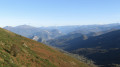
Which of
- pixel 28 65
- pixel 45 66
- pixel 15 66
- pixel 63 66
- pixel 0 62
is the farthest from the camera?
pixel 63 66

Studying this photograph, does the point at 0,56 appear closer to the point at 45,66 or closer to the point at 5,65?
the point at 5,65

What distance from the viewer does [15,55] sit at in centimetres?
2748

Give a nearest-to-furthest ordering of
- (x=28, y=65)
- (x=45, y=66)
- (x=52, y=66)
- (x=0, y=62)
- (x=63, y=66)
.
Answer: (x=0, y=62) → (x=28, y=65) → (x=45, y=66) → (x=52, y=66) → (x=63, y=66)

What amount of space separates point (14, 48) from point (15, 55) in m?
1.91

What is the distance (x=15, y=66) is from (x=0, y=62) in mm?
3345

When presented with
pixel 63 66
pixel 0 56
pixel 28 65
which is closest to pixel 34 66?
pixel 28 65

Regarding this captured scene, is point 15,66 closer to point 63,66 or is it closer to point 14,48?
point 14,48

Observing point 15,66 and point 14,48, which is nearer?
point 15,66

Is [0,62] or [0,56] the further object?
[0,56]

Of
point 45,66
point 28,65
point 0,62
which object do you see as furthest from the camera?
point 45,66

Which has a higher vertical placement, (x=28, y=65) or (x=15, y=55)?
(x=15, y=55)

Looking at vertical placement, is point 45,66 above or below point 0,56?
below

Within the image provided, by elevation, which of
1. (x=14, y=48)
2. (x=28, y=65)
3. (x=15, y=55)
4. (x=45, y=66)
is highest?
(x=14, y=48)

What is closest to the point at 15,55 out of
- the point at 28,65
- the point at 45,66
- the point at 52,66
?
the point at 28,65
